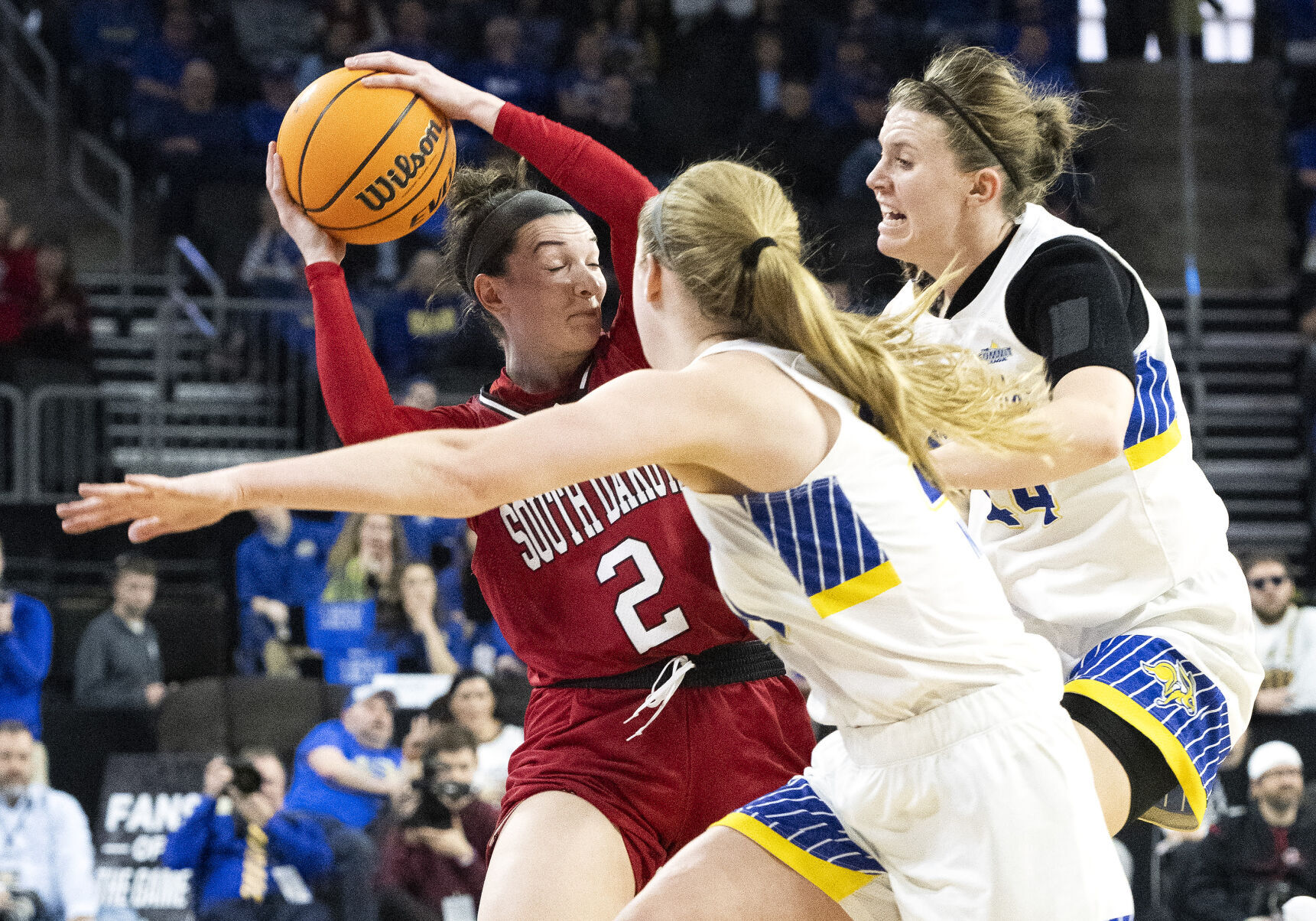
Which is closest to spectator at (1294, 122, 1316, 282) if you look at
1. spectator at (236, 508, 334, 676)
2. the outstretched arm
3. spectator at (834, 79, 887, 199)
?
spectator at (834, 79, 887, 199)

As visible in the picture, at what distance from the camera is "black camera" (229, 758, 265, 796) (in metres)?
6.50

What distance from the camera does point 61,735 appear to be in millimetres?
6852

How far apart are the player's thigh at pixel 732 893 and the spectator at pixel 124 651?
16.9 ft

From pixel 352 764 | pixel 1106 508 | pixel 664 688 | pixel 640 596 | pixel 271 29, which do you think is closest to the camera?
pixel 1106 508

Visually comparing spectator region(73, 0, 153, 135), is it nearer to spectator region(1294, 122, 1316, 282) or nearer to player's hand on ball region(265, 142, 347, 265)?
spectator region(1294, 122, 1316, 282)

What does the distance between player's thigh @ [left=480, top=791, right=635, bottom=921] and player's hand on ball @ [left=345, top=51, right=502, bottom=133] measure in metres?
1.47

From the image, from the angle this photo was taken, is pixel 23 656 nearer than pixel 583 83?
Yes

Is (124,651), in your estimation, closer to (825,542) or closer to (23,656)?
(23,656)

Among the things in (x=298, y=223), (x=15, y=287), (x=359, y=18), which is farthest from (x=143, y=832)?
(x=359, y=18)

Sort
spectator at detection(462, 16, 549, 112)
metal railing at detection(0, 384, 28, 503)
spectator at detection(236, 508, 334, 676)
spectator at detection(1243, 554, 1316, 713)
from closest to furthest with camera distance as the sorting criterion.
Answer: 1. spectator at detection(1243, 554, 1316, 713)
2. spectator at detection(236, 508, 334, 676)
3. metal railing at detection(0, 384, 28, 503)
4. spectator at detection(462, 16, 549, 112)

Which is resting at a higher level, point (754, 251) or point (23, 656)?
point (754, 251)

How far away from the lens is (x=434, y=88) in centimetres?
342

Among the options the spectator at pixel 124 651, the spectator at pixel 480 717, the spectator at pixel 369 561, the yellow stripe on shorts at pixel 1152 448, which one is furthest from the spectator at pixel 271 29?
the yellow stripe on shorts at pixel 1152 448

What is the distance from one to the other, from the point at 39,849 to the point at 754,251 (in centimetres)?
526
